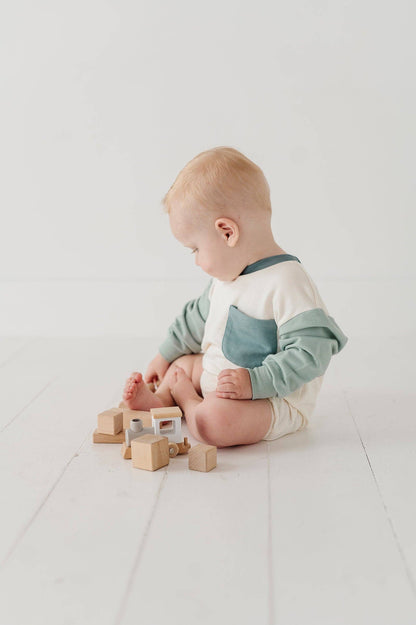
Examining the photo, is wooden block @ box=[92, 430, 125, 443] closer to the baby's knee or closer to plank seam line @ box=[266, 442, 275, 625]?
the baby's knee

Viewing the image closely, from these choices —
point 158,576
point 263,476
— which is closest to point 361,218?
point 263,476

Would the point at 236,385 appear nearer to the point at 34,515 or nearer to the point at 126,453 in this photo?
the point at 126,453

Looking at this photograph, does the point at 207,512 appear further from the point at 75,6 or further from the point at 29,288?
the point at 75,6

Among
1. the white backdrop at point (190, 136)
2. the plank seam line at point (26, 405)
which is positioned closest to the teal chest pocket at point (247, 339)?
the plank seam line at point (26, 405)

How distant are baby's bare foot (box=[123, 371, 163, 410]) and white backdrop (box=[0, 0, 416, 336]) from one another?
1012mm

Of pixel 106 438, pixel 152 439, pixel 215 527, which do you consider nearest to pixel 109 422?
pixel 106 438

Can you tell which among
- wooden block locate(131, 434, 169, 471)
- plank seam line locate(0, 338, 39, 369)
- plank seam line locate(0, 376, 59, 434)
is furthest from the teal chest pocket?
plank seam line locate(0, 338, 39, 369)

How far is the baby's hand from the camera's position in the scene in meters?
1.25

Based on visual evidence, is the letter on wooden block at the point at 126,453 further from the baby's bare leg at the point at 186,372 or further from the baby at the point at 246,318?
the baby's bare leg at the point at 186,372

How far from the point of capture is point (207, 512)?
103cm

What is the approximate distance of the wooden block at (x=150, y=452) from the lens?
3.84 feet

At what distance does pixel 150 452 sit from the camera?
1.17 m

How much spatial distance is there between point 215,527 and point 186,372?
59 cm

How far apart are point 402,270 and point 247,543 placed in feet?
5.17
